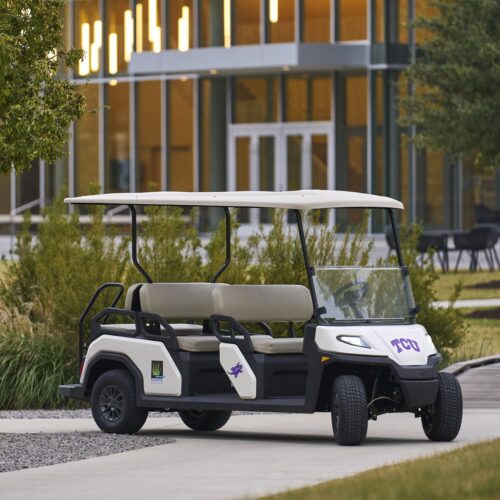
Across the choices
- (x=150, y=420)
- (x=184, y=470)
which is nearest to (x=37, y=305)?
(x=150, y=420)

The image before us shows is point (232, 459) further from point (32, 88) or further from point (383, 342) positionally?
point (32, 88)

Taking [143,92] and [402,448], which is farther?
[143,92]

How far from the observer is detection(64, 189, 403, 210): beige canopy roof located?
37.7 ft

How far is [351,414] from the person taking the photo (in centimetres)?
1090

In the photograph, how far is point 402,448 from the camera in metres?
10.9

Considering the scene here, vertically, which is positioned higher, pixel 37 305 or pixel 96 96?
pixel 96 96

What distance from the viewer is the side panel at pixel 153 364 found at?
1195cm

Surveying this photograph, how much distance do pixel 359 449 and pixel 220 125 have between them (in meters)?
36.3

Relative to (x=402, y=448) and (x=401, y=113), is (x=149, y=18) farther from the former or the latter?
(x=402, y=448)

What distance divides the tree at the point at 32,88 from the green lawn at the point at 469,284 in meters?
14.5

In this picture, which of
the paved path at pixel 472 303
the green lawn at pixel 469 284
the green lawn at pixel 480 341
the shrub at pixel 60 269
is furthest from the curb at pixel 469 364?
the green lawn at pixel 469 284

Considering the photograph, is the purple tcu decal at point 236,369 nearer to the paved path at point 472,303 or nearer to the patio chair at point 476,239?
the paved path at point 472,303

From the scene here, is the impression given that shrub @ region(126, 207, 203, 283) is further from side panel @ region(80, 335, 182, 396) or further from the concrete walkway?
side panel @ region(80, 335, 182, 396)

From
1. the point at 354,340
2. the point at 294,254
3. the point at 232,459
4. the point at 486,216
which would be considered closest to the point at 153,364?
the point at 354,340
